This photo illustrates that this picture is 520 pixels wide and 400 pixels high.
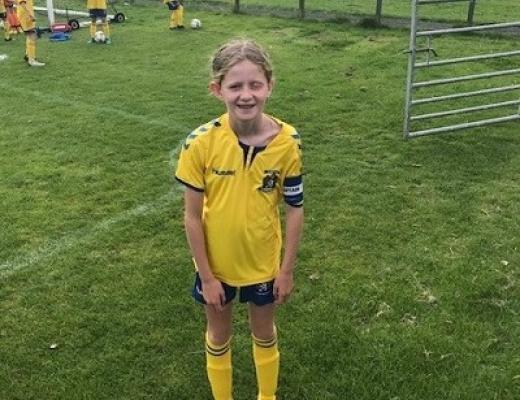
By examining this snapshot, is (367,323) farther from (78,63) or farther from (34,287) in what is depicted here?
(78,63)

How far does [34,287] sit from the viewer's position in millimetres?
4504

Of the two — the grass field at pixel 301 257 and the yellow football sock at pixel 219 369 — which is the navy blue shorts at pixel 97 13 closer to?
the grass field at pixel 301 257

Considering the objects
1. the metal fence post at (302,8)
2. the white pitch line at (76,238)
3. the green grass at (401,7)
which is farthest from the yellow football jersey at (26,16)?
the white pitch line at (76,238)

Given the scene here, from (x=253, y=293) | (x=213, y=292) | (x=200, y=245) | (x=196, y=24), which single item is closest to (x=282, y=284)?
(x=253, y=293)

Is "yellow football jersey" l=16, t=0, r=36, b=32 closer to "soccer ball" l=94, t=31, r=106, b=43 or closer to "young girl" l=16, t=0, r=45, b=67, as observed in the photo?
"young girl" l=16, t=0, r=45, b=67

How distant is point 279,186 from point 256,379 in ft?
4.01

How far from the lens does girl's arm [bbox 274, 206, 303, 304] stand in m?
2.88

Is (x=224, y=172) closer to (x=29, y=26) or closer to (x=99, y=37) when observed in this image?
(x=29, y=26)

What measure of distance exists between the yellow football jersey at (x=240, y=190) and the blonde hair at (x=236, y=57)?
0.73 feet

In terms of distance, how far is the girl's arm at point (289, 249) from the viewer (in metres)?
2.88

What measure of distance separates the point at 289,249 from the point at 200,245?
1.23 feet

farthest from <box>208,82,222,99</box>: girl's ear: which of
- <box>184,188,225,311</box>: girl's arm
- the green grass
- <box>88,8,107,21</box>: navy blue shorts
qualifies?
the green grass

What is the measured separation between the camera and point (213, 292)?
9.49 ft

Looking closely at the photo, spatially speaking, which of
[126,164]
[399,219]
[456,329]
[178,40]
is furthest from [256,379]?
[178,40]
